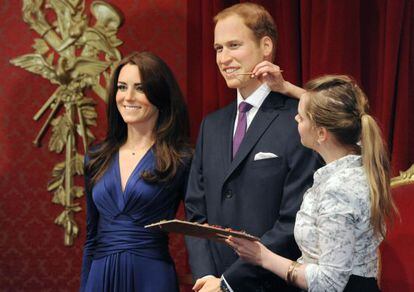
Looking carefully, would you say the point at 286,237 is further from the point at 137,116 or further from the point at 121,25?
the point at 121,25

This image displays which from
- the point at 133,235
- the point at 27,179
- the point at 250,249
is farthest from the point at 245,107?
the point at 27,179

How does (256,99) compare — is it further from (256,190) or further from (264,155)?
(256,190)

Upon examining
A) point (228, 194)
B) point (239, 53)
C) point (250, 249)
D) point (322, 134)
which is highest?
point (239, 53)

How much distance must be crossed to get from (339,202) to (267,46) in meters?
0.79

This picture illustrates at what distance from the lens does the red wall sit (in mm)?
4133

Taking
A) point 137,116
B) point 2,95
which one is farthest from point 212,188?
point 2,95

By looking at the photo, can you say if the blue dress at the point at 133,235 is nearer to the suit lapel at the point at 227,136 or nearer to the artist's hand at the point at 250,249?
the suit lapel at the point at 227,136

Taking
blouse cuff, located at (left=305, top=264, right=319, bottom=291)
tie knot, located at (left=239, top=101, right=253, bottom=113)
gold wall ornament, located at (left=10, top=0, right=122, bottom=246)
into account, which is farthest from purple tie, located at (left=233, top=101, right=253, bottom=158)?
gold wall ornament, located at (left=10, top=0, right=122, bottom=246)

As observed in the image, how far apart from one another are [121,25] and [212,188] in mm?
1676

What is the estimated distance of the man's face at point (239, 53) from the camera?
2.75 m

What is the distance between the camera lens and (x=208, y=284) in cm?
253

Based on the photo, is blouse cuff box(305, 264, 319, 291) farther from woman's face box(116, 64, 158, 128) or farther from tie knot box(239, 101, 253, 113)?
woman's face box(116, 64, 158, 128)

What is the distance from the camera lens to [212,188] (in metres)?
2.70

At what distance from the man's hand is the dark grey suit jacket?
5cm
